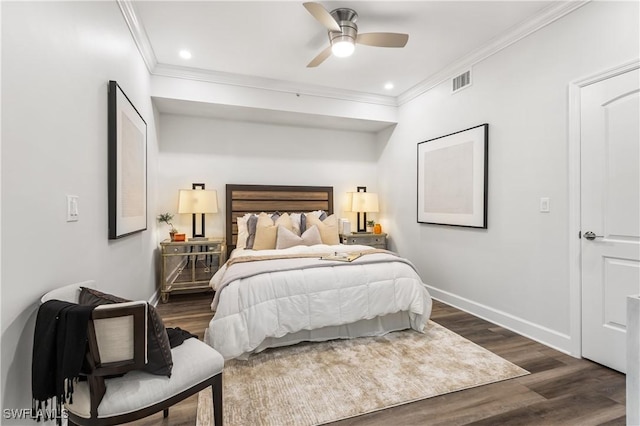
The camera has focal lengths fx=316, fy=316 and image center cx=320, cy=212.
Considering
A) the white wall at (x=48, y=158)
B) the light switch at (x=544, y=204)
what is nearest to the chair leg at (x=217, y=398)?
the white wall at (x=48, y=158)

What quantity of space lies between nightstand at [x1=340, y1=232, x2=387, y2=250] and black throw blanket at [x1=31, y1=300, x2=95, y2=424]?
150 inches

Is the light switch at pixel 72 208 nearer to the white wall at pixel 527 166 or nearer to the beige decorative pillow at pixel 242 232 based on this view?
the beige decorative pillow at pixel 242 232

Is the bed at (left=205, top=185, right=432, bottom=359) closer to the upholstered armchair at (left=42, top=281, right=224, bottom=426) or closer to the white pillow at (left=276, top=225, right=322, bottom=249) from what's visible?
the white pillow at (left=276, top=225, right=322, bottom=249)

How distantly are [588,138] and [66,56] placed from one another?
3451mm

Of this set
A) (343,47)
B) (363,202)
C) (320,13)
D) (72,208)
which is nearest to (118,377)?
(72,208)

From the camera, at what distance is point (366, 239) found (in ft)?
16.2

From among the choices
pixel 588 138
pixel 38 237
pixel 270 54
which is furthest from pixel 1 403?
→ pixel 588 138

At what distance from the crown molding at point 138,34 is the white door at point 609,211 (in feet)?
12.0

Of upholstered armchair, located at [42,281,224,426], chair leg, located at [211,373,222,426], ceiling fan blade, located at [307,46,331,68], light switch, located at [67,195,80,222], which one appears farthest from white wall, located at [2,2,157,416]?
ceiling fan blade, located at [307,46,331,68]

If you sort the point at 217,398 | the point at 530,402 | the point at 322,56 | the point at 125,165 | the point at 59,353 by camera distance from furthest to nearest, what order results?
the point at 322,56 < the point at 125,165 < the point at 530,402 < the point at 217,398 < the point at 59,353

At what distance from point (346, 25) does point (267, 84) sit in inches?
65.7

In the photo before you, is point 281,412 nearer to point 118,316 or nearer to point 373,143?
point 118,316

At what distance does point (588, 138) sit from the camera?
2.43 m

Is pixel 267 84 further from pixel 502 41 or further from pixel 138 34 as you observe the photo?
pixel 502 41
